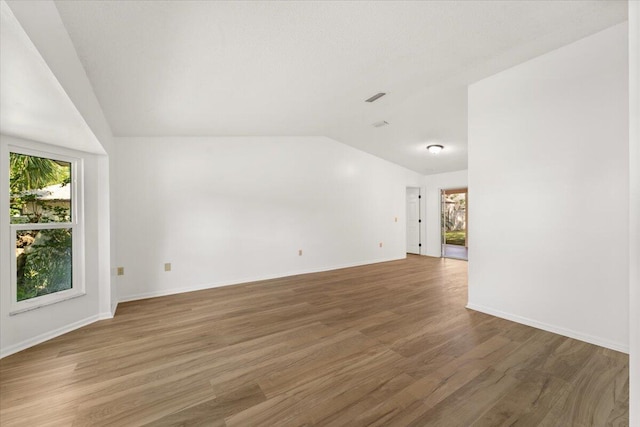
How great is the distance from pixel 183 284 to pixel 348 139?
4.05 metres

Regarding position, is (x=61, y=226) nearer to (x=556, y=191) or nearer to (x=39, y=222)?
(x=39, y=222)

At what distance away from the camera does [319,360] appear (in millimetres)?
2107

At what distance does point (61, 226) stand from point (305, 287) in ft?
10.1

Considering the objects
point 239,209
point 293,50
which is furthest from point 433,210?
point 293,50

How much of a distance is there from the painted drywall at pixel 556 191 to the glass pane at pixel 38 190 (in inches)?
182

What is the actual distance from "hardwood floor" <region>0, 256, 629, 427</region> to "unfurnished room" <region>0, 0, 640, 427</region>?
17mm

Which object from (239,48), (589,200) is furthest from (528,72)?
(239,48)

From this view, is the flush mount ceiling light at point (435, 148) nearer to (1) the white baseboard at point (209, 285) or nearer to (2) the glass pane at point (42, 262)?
(1) the white baseboard at point (209, 285)

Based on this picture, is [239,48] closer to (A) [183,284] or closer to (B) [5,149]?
(B) [5,149]

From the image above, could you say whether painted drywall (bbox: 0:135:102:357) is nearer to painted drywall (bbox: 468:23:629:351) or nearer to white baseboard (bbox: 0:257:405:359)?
white baseboard (bbox: 0:257:405:359)

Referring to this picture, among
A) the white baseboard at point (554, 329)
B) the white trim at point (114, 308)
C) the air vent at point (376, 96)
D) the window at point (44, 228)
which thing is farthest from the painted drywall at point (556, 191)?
the window at point (44, 228)

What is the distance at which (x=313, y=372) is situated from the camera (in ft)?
6.39

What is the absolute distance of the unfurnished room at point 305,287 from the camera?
5.24 ft

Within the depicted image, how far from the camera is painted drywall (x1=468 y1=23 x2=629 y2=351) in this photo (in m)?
2.21
